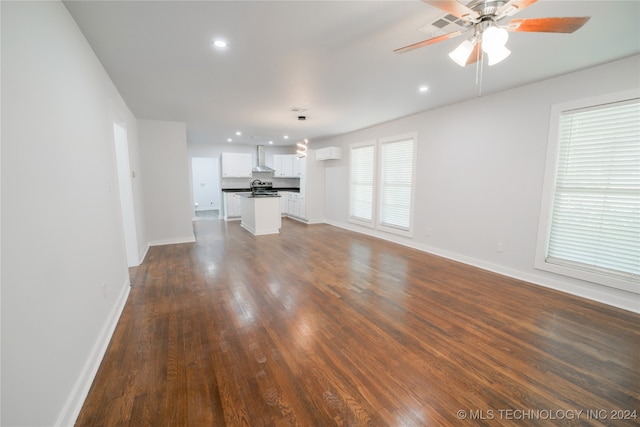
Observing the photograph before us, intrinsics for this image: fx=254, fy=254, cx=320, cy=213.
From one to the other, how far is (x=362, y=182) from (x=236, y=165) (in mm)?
4474

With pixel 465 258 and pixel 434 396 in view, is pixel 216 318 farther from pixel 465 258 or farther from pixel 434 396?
pixel 465 258

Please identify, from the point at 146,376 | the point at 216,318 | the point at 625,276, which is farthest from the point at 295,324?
the point at 625,276

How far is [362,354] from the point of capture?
1.98 m

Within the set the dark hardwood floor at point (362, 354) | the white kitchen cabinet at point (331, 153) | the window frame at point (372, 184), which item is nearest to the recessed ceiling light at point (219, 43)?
the dark hardwood floor at point (362, 354)

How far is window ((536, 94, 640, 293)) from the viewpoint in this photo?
8.60 ft

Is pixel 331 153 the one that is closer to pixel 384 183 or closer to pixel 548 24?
pixel 384 183

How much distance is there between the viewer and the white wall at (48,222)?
3.50 feet

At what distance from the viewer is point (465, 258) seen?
412 cm

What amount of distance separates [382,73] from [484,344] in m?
2.85

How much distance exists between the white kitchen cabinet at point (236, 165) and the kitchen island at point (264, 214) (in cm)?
241

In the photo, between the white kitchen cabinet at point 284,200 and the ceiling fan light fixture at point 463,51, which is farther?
the white kitchen cabinet at point 284,200

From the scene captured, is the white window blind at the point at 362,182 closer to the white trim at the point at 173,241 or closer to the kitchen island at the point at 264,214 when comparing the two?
the kitchen island at the point at 264,214

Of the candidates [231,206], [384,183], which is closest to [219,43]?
[384,183]

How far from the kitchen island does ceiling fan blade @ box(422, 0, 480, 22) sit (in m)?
5.15
